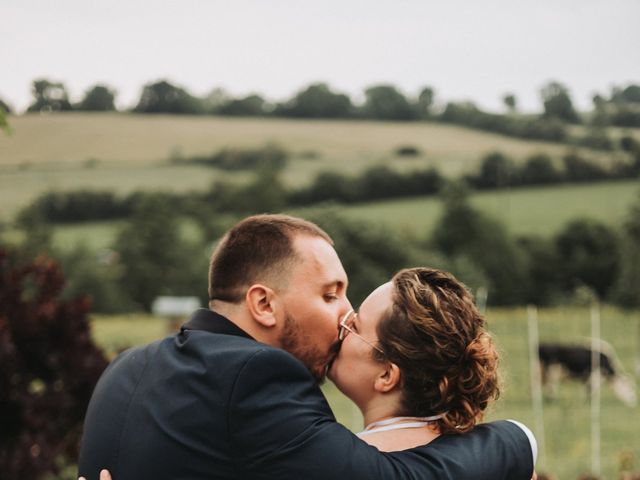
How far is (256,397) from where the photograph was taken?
247cm

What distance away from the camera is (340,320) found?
2986 millimetres

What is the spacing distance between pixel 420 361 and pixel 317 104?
63.8 meters

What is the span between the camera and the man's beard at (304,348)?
9.52ft

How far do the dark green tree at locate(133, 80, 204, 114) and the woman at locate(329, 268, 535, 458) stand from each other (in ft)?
201

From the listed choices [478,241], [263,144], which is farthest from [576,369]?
[263,144]

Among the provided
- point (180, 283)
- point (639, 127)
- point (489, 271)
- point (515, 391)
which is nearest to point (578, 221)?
point (489, 271)

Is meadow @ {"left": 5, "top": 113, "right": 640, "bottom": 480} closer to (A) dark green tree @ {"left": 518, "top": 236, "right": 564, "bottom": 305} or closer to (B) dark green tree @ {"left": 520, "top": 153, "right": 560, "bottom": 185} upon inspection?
(B) dark green tree @ {"left": 520, "top": 153, "right": 560, "bottom": 185}

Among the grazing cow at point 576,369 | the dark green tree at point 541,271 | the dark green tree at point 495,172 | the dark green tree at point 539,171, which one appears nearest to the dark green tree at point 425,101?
the dark green tree at point 495,172

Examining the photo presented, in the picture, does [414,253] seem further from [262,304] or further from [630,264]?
[262,304]

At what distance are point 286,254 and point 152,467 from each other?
76 centimetres

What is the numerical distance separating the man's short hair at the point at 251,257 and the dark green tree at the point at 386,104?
62640 millimetres

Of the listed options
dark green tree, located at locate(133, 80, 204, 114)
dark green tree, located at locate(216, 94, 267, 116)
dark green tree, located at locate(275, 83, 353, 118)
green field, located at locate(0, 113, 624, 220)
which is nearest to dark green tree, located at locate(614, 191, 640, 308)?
green field, located at locate(0, 113, 624, 220)

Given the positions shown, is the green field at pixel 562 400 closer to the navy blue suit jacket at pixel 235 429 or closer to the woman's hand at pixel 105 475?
the navy blue suit jacket at pixel 235 429

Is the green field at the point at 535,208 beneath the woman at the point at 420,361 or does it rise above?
beneath
